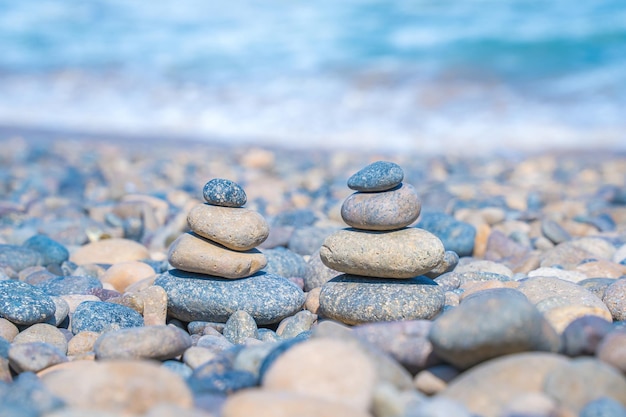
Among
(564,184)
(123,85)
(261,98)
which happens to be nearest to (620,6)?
(261,98)

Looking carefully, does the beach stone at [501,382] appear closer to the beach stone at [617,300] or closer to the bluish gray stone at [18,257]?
the beach stone at [617,300]

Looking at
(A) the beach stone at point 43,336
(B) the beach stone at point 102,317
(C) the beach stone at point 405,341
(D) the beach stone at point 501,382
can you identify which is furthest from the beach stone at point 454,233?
(A) the beach stone at point 43,336

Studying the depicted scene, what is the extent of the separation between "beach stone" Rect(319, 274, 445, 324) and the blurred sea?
8.54 meters

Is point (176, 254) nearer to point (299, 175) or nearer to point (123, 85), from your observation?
point (299, 175)

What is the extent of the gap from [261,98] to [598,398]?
43.2ft

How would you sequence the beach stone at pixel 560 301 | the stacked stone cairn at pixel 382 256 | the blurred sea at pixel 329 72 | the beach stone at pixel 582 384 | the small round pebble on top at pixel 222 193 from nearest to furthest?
the beach stone at pixel 582 384
the beach stone at pixel 560 301
the stacked stone cairn at pixel 382 256
the small round pebble on top at pixel 222 193
the blurred sea at pixel 329 72

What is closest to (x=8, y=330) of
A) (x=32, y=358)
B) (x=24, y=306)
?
(x=24, y=306)

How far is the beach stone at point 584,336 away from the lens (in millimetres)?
2453

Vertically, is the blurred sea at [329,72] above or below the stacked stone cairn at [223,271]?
above

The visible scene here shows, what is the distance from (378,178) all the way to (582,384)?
161 cm

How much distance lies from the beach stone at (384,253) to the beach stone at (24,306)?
1480 mm

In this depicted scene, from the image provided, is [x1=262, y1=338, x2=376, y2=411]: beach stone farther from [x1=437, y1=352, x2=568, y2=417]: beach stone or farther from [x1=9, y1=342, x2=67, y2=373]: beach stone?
[x1=9, y1=342, x2=67, y2=373]: beach stone

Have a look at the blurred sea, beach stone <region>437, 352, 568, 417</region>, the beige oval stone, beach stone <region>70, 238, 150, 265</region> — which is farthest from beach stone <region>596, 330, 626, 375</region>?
the blurred sea

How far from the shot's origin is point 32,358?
267 cm
